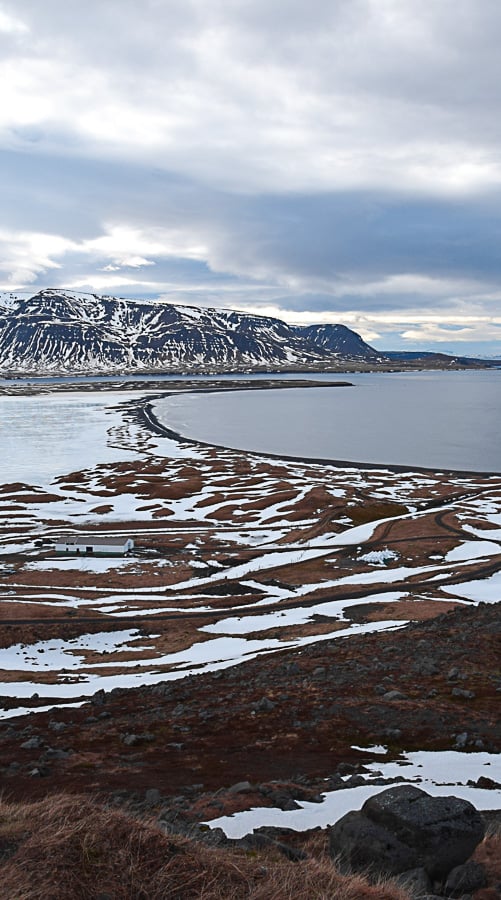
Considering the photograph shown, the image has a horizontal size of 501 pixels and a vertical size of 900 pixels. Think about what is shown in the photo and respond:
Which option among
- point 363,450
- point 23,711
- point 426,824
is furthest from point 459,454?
point 426,824

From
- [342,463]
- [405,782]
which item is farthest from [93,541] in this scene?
[342,463]

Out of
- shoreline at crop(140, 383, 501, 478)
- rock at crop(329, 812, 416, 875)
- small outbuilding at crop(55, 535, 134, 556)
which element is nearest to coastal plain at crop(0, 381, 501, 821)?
small outbuilding at crop(55, 535, 134, 556)

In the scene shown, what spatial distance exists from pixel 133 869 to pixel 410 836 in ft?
13.6

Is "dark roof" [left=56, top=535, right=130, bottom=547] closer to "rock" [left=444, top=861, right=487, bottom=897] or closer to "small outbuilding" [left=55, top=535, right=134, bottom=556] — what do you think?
"small outbuilding" [left=55, top=535, right=134, bottom=556]

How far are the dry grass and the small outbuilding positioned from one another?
4176 cm

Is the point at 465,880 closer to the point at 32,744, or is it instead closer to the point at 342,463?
the point at 32,744

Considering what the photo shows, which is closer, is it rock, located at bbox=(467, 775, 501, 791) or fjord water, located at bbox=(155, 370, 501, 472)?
rock, located at bbox=(467, 775, 501, 791)

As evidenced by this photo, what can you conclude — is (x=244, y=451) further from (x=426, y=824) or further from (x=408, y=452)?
(x=426, y=824)

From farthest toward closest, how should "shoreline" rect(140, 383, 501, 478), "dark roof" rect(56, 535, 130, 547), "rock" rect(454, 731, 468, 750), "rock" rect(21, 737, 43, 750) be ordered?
1. "shoreline" rect(140, 383, 501, 478)
2. "dark roof" rect(56, 535, 130, 547)
3. "rock" rect(21, 737, 43, 750)
4. "rock" rect(454, 731, 468, 750)

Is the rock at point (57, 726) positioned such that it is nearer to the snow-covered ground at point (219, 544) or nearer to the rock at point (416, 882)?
the snow-covered ground at point (219, 544)

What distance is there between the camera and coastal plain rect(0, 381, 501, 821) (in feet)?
52.6

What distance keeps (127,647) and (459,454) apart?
290 feet

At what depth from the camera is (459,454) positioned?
108312 mm

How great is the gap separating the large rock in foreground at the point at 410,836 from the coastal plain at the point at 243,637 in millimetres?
3645
